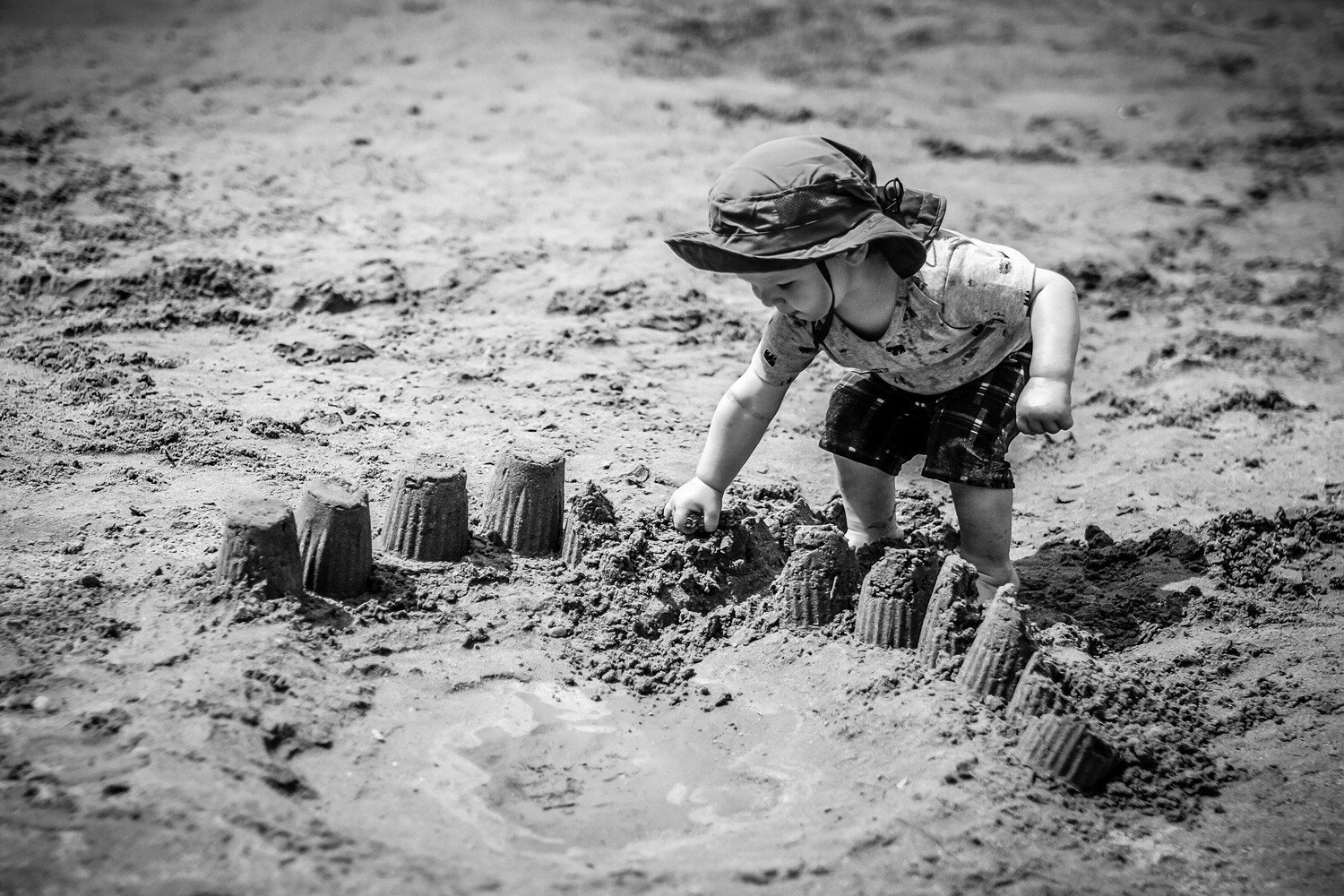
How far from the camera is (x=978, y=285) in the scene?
10.3ft

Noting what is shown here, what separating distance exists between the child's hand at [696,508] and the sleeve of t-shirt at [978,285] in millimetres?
859

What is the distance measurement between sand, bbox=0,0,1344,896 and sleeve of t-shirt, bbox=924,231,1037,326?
77 centimetres

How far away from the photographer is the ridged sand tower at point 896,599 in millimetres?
3027

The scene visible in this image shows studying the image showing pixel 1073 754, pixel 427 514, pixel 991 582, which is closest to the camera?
pixel 1073 754

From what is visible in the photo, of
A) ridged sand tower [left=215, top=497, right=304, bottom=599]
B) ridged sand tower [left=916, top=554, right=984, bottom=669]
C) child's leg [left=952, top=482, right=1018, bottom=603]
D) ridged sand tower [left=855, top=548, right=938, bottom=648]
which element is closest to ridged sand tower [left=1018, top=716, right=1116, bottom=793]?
ridged sand tower [left=916, top=554, right=984, bottom=669]

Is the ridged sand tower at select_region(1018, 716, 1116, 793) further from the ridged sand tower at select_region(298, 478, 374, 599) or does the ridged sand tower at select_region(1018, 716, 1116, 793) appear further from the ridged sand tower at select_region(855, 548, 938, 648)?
the ridged sand tower at select_region(298, 478, 374, 599)

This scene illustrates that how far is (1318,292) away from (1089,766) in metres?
4.66

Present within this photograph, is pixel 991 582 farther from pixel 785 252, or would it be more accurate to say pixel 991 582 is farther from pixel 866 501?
pixel 785 252

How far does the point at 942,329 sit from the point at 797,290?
1.61 feet

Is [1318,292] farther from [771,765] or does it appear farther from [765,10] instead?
[765,10]

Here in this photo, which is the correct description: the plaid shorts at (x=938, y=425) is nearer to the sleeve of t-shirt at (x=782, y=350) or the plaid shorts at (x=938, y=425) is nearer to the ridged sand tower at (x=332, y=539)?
the sleeve of t-shirt at (x=782, y=350)

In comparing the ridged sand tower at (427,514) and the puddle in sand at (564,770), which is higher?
the ridged sand tower at (427,514)

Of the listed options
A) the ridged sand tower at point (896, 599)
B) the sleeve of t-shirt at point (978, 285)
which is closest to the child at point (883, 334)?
the sleeve of t-shirt at point (978, 285)

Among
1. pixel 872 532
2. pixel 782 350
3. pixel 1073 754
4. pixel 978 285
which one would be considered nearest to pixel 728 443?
pixel 782 350
